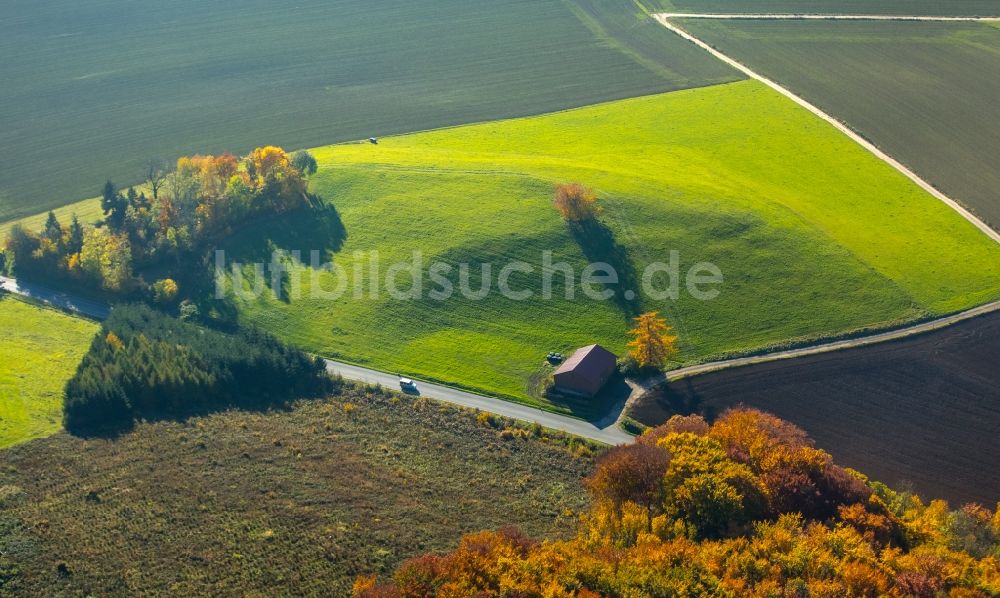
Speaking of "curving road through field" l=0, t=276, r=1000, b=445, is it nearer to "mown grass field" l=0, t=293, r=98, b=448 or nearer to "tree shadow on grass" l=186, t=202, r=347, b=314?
"tree shadow on grass" l=186, t=202, r=347, b=314

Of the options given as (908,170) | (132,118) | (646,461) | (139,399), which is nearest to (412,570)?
(646,461)

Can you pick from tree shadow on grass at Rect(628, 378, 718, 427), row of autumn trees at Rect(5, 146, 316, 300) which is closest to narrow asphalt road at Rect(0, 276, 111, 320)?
row of autumn trees at Rect(5, 146, 316, 300)

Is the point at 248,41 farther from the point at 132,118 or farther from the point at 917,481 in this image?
the point at 917,481

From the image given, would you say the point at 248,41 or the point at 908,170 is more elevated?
the point at 248,41

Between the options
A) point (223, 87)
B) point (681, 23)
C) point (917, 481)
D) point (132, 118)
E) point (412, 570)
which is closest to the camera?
point (412, 570)

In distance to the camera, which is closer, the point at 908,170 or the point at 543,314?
A: the point at 543,314

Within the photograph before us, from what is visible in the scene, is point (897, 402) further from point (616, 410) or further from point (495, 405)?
point (495, 405)

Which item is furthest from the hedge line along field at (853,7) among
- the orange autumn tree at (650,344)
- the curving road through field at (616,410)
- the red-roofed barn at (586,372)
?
the red-roofed barn at (586,372)

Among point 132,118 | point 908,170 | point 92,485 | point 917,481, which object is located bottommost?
point 917,481
